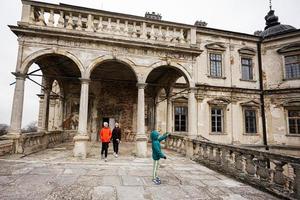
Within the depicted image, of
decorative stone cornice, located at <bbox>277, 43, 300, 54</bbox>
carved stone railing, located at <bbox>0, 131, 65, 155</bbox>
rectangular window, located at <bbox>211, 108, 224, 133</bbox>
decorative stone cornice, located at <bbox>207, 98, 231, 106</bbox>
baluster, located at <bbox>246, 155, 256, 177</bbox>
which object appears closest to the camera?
baluster, located at <bbox>246, 155, 256, 177</bbox>

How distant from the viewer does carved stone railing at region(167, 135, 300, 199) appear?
14.7 ft

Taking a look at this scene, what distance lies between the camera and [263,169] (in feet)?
17.1

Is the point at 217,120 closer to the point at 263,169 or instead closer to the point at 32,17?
the point at 263,169

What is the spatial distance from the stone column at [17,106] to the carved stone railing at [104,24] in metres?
2.46

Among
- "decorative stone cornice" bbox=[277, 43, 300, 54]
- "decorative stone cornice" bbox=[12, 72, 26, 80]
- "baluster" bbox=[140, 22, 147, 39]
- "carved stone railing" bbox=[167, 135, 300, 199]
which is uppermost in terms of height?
"decorative stone cornice" bbox=[277, 43, 300, 54]

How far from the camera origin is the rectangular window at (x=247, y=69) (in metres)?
16.7

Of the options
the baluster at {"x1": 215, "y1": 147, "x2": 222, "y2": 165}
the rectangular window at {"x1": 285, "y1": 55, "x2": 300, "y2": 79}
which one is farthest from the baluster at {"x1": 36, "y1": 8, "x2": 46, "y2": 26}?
the rectangular window at {"x1": 285, "y1": 55, "x2": 300, "y2": 79}

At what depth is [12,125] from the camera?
26.8ft

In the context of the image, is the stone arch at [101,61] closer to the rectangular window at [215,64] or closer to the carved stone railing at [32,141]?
the carved stone railing at [32,141]

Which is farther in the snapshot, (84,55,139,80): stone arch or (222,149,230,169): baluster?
(84,55,139,80): stone arch

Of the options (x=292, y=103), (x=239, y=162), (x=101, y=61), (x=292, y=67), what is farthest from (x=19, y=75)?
(x=292, y=67)

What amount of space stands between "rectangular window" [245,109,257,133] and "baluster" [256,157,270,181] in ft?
38.0

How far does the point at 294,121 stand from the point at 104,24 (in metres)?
15.9

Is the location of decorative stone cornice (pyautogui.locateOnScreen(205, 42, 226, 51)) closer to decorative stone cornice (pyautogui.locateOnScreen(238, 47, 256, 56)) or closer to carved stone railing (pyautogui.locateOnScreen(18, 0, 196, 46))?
decorative stone cornice (pyautogui.locateOnScreen(238, 47, 256, 56))
